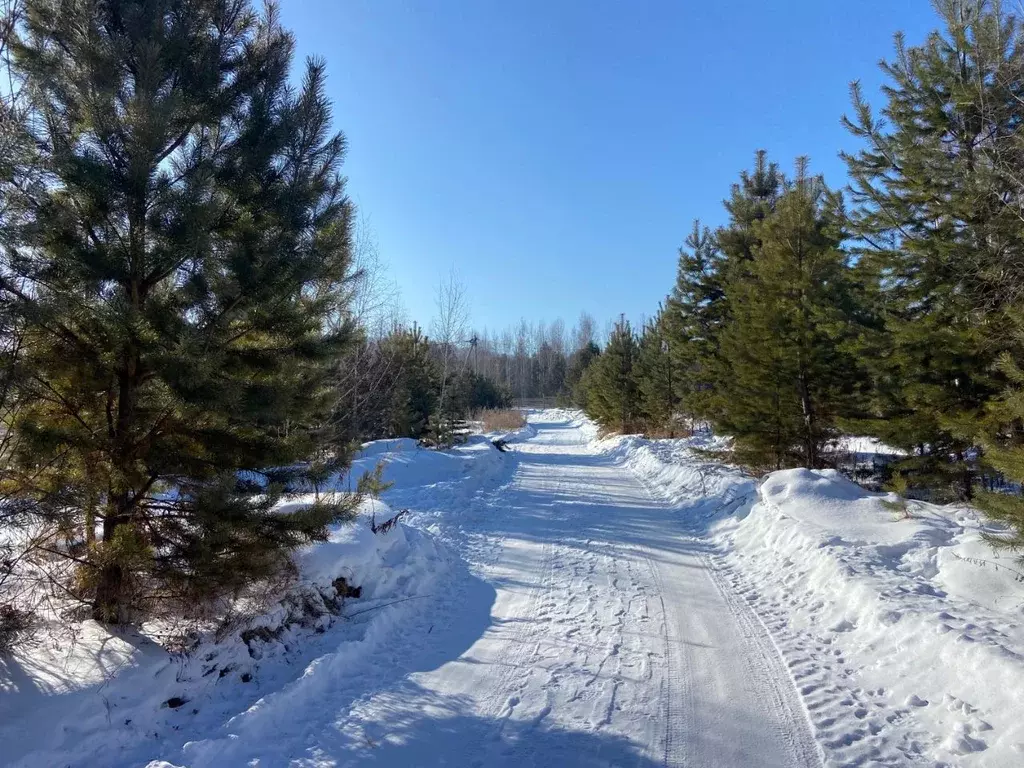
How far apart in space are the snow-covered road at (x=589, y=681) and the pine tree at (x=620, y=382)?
77.0 feet

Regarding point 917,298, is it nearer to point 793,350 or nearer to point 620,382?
point 793,350

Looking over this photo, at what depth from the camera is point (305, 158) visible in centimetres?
536

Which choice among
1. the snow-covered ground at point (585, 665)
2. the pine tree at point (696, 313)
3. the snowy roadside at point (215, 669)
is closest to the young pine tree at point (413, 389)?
the pine tree at point (696, 313)

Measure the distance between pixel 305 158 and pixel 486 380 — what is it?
161 feet

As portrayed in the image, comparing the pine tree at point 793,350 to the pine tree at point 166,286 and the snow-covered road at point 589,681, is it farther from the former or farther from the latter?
the pine tree at point 166,286

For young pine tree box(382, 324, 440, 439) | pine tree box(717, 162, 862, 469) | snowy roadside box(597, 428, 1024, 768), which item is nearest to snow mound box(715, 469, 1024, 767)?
snowy roadside box(597, 428, 1024, 768)

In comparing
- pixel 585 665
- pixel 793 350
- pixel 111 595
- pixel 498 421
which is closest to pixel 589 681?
pixel 585 665

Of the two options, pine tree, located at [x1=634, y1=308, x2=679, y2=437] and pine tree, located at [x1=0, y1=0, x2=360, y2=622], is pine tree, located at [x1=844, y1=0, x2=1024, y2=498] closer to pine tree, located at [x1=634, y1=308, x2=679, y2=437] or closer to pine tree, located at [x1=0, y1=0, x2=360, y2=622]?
pine tree, located at [x1=0, y1=0, x2=360, y2=622]

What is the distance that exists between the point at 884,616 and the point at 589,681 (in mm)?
2868

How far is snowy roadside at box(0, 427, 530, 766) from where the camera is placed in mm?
3658

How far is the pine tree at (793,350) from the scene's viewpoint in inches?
481

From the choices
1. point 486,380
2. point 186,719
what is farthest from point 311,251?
point 486,380

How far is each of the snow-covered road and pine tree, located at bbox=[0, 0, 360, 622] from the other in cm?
173

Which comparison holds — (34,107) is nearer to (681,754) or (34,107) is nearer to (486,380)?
(681,754)
